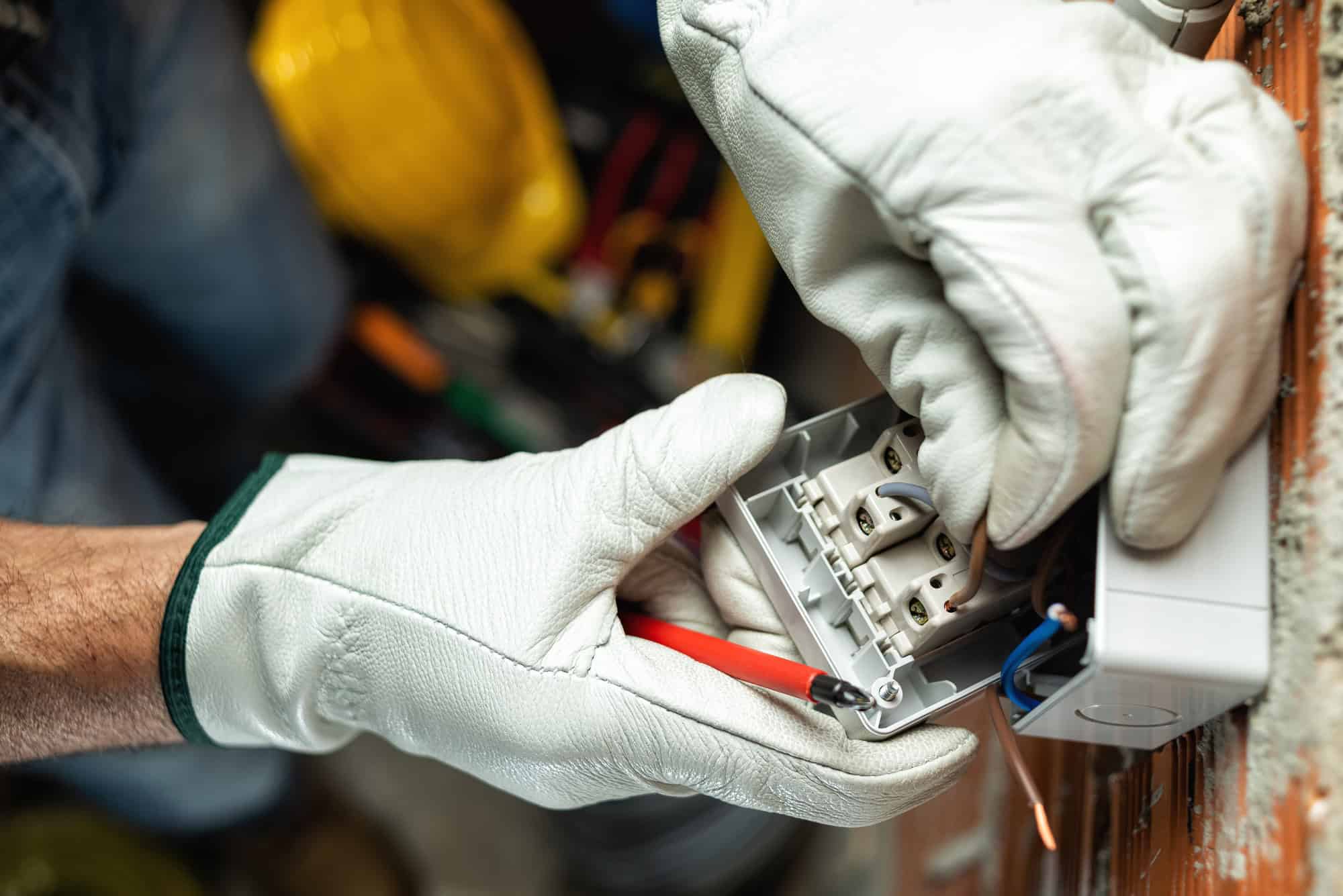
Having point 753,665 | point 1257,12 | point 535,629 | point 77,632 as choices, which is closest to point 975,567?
point 753,665

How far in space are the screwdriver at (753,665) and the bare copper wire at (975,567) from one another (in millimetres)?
86

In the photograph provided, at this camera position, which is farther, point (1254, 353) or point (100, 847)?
point (100, 847)

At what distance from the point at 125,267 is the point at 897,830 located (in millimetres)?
1330

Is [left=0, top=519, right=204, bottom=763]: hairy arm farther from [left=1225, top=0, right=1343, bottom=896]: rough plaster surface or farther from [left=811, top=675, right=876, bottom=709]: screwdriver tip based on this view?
[left=1225, top=0, right=1343, bottom=896]: rough plaster surface

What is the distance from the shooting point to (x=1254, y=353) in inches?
20.0

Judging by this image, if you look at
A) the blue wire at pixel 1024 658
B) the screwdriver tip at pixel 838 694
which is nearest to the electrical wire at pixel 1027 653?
the blue wire at pixel 1024 658

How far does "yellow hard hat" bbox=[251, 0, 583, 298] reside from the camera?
148 centimetres

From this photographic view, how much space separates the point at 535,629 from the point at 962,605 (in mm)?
301

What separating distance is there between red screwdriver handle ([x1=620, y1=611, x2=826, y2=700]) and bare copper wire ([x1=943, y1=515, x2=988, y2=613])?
10 cm

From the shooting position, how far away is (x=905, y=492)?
64 centimetres

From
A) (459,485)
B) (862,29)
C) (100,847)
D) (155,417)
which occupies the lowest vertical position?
(100,847)

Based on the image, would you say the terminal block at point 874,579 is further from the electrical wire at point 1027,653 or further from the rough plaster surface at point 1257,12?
the rough plaster surface at point 1257,12

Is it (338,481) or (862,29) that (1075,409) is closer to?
(862,29)

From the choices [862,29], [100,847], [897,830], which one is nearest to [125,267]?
[100,847]
